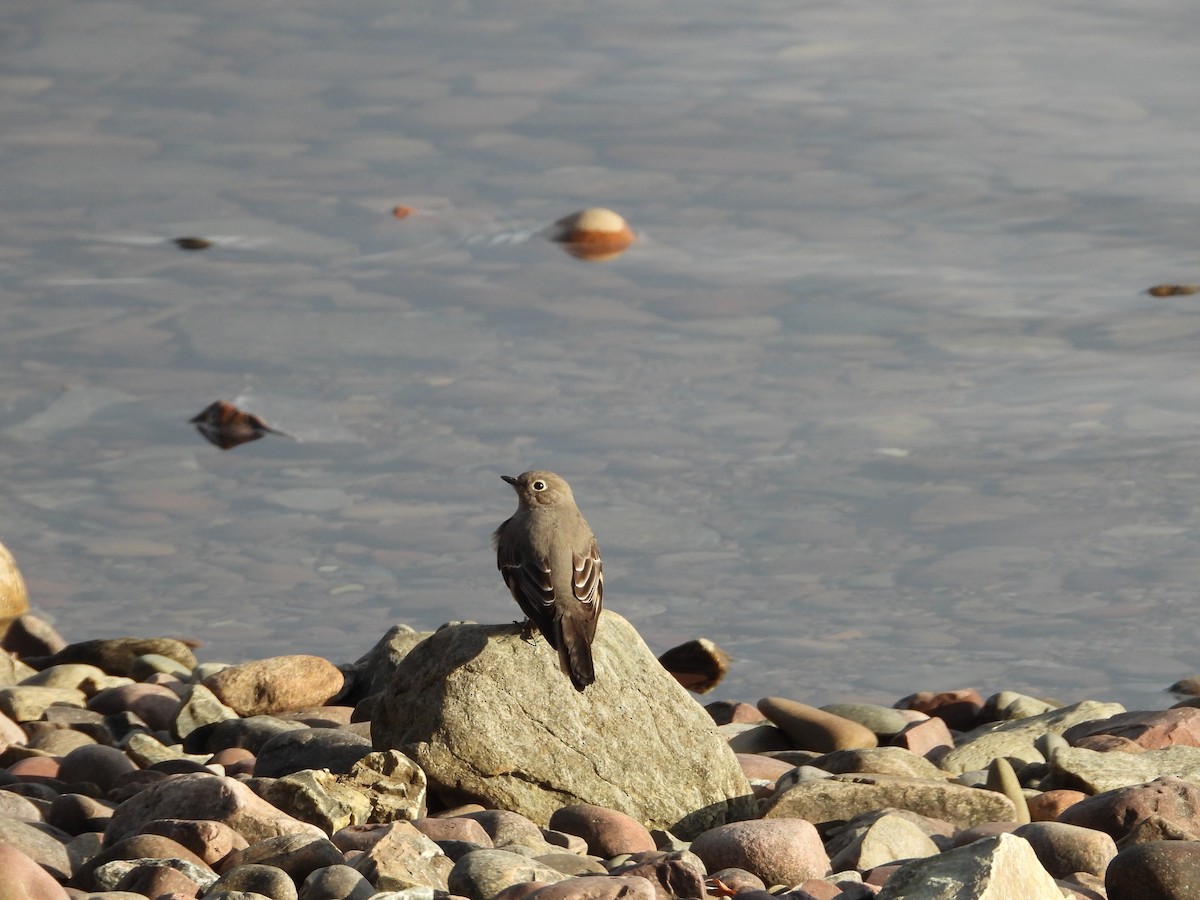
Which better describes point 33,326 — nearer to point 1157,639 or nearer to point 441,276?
point 441,276

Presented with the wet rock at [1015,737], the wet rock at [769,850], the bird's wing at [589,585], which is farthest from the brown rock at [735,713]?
the wet rock at [769,850]

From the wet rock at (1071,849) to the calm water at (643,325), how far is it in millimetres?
3376

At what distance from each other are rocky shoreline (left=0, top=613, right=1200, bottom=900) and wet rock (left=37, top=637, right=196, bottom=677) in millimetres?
191

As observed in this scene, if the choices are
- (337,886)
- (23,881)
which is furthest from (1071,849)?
(23,881)

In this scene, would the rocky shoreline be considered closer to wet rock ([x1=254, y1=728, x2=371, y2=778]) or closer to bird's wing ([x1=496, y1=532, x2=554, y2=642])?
wet rock ([x1=254, y1=728, x2=371, y2=778])

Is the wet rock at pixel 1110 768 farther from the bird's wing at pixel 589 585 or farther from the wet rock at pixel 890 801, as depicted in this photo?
the bird's wing at pixel 589 585

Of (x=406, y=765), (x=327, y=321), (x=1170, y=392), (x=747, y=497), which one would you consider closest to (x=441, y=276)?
(x=327, y=321)

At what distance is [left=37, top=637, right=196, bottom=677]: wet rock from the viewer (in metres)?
8.88

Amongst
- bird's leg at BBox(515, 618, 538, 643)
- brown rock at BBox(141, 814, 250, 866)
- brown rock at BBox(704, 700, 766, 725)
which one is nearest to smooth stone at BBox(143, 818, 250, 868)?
brown rock at BBox(141, 814, 250, 866)

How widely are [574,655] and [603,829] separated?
64 cm

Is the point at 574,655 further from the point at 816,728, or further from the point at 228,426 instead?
the point at 228,426

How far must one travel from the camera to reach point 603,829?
19.2 ft

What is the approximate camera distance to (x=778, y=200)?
14.9m

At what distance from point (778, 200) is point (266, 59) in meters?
6.34
